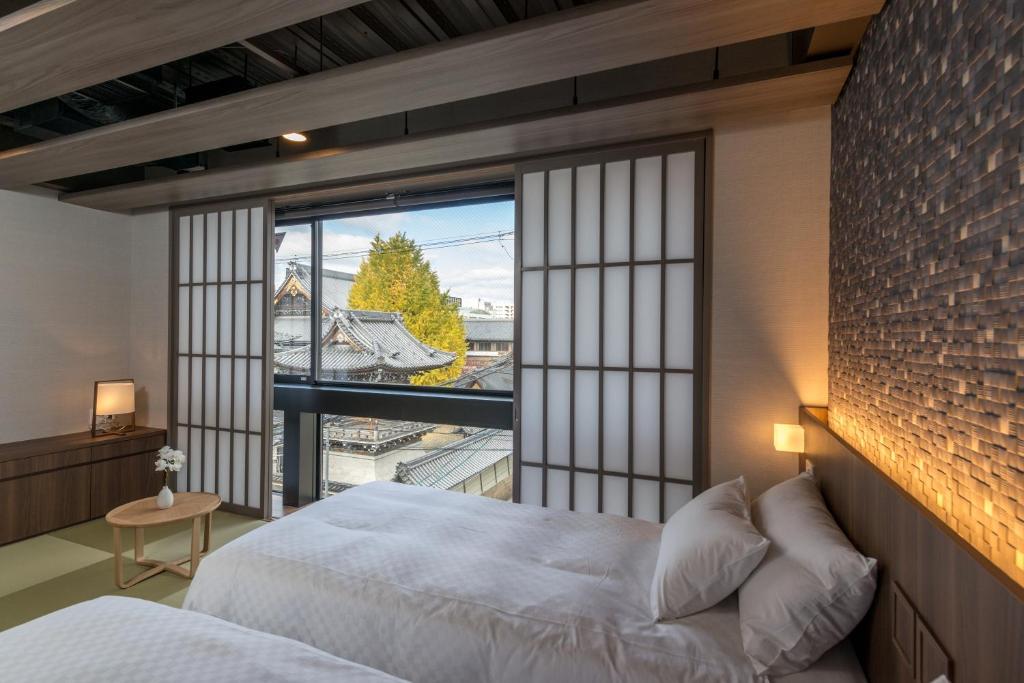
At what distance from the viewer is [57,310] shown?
400 cm

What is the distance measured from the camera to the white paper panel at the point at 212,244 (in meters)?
4.15

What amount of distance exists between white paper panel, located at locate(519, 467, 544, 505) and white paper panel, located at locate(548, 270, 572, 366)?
0.68 meters

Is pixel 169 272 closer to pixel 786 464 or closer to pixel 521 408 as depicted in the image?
pixel 521 408

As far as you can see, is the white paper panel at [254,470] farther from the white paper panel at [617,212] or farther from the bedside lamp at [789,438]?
the bedside lamp at [789,438]

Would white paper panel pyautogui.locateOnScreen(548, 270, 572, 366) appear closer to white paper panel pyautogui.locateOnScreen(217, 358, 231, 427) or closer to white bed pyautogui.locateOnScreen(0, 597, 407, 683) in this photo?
white bed pyautogui.locateOnScreen(0, 597, 407, 683)

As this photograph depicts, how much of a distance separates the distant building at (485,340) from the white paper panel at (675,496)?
1605 millimetres

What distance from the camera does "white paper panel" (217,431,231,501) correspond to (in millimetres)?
4090

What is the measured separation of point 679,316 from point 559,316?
699 millimetres

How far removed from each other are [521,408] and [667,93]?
1.88 metres

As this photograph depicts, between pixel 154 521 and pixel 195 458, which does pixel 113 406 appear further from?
pixel 154 521

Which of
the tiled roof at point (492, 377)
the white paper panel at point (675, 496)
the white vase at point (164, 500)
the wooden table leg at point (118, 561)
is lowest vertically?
the wooden table leg at point (118, 561)

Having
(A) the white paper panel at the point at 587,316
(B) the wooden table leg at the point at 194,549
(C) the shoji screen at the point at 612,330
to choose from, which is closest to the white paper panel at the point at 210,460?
(B) the wooden table leg at the point at 194,549

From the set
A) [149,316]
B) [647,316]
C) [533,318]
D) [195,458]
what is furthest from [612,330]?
[149,316]

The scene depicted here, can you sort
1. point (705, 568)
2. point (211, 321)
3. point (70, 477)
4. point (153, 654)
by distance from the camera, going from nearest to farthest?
1. point (153, 654)
2. point (705, 568)
3. point (70, 477)
4. point (211, 321)
